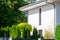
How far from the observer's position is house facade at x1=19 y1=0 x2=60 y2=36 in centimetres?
2544

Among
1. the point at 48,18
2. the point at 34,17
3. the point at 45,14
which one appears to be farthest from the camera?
the point at 34,17

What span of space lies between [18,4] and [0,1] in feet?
26.4

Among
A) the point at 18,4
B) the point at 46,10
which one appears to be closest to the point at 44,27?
the point at 46,10

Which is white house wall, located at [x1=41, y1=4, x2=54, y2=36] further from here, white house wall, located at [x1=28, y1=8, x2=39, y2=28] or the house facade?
white house wall, located at [x1=28, y1=8, x2=39, y2=28]

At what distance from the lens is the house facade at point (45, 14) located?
83.5 ft

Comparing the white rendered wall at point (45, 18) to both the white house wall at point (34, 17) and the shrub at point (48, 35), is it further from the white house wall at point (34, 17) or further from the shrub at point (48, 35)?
the shrub at point (48, 35)

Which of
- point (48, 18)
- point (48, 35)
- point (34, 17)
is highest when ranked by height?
→ point (34, 17)

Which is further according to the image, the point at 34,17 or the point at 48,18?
the point at 34,17

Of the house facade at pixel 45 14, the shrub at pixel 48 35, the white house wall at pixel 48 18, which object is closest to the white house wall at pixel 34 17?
the house facade at pixel 45 14

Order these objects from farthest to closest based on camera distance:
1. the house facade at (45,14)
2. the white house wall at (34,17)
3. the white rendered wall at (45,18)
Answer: the white house wall at (34,17)
the white rendered wall at (45,18)
the house facade at (45,14)

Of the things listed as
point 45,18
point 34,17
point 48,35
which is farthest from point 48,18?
point 34,17

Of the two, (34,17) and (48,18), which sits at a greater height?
(34,17)

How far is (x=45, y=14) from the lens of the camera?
27.7m

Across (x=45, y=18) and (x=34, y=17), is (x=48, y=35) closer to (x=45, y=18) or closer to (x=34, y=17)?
(x=45, y=18)
